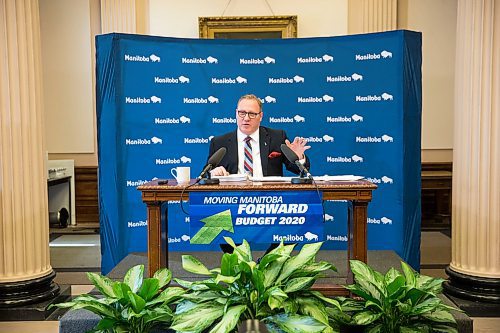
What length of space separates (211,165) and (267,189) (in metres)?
0.36

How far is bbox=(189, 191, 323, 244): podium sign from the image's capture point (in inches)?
129

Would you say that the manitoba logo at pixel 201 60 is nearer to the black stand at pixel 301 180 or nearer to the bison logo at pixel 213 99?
the bison logo at pixel 213 99

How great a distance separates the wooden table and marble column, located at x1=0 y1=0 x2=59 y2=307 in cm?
180

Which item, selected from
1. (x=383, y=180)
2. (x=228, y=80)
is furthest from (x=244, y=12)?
(x=383, y=180)

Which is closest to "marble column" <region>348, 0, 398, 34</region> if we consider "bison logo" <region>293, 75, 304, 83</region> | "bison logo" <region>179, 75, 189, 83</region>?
"bison logo" <region>293, 75, 304, 83</region>

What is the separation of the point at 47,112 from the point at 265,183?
6293 mm

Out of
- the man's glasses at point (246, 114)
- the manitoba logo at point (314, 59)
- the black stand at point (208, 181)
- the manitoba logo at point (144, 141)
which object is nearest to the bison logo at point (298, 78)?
the manitoba logo at point (314, 59)

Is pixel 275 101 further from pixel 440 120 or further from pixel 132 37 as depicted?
pixel 440 120

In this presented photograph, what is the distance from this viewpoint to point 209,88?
565 cm

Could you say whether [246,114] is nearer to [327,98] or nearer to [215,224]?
[215,224]

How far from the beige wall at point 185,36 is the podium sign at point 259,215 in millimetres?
5106

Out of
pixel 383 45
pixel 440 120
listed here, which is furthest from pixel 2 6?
pixel 440 120

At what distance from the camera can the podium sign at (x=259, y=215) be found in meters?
3.29

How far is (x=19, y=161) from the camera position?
466 centimetres
